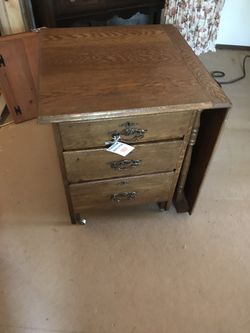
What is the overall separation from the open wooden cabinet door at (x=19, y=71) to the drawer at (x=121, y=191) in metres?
0.88

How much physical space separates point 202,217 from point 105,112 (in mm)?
799

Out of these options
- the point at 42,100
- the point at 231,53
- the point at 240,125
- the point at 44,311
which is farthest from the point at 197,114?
the point at 231,53

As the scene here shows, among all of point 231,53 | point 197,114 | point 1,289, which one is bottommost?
point 1,289

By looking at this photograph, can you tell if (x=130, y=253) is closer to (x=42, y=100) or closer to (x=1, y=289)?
(x=1, y=289)

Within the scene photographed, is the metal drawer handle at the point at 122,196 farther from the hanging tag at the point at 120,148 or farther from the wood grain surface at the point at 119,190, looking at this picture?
the hanging tag at the point at 120,148

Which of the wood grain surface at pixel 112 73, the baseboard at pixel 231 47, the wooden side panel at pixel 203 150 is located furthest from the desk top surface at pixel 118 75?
the baseboard at pixel 231 47

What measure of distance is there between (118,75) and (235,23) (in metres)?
1.94

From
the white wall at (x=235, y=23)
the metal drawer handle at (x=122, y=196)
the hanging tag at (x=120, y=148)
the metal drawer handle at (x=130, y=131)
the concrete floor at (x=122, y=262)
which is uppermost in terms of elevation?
the metal drawer handle at (x=130, y=131)

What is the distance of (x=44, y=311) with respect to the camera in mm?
1046

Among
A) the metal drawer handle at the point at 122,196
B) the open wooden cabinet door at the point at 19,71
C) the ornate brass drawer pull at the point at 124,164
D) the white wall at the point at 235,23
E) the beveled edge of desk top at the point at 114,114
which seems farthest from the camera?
the white wall at the point at 235,23

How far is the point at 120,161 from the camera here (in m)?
1.01

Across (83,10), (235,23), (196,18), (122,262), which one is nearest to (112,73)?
(122,262)

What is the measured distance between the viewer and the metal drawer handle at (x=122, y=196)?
1.15 m

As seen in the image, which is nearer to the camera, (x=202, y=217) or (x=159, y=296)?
(x=159, y=296)
